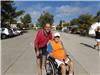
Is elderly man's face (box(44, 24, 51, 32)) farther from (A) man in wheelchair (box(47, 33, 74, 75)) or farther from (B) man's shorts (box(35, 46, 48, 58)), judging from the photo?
(B) man's shorts (box(35, 46, 48, 58))

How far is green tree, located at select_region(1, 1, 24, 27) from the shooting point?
226 ft

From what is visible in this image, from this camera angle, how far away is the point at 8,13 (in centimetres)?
7150

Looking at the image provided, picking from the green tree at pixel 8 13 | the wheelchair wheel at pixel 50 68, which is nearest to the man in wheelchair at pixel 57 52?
the wheelchair wheel at pixel 50 68

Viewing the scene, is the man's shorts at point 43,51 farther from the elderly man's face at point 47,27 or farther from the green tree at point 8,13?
the green tree at point 8,13

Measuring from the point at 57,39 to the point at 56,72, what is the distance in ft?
3.06

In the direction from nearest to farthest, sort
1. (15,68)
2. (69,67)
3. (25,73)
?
(69,67) < (25,73) < (15,68)

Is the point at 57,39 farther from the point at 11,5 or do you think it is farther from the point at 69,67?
the point at 11,5

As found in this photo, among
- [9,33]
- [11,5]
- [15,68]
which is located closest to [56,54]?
[15,68]

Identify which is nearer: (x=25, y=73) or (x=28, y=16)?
(x=25, y=73)

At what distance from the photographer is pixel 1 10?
225 feet

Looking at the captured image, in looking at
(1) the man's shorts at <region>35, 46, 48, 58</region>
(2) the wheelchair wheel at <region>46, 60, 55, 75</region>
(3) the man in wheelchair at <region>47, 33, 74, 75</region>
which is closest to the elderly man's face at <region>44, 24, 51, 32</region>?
(3) the man in wheelchair at <region>47, 33, 74, 75</region>

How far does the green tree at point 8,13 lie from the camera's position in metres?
68.8

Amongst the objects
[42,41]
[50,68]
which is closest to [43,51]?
[42,41]

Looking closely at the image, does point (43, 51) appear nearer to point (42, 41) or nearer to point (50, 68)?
point (42, 41)
